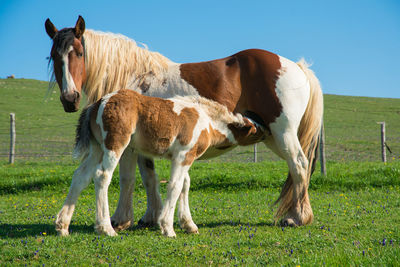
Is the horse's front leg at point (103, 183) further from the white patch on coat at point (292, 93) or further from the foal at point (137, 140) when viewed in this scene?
the white patch on coat at point (292, 93)

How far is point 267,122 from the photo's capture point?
6.03 metres

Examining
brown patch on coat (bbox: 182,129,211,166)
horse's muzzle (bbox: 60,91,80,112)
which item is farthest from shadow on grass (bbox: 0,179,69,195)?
brown patch on coat (bbox: 182,129,211,166)

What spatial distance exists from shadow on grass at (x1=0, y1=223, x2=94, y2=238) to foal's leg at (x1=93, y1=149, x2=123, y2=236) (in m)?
0.52

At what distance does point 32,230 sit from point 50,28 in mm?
3010

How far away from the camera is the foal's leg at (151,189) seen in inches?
238

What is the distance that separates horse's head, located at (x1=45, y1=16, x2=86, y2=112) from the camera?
17.5 feet

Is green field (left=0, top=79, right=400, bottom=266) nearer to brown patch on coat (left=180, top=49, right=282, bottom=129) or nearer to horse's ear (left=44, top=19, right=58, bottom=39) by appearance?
brown patch on coat (left=180, top=49, right=282, bottom=129)

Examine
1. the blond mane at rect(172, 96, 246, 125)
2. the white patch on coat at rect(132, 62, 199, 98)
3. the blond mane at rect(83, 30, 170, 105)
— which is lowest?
the blond mane at rect(172, 96, 246, 125)

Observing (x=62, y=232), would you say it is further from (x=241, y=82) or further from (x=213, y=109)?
(x=241, y=82)

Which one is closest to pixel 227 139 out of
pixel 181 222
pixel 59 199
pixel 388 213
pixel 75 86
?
pixel 181 222

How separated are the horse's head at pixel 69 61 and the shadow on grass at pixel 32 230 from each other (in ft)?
5.83

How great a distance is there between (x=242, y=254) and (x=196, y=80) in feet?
9.06

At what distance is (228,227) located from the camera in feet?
19.4

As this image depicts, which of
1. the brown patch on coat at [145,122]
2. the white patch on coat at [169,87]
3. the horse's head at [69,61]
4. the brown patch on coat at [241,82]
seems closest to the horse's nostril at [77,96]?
the horse's head at [69,61]
